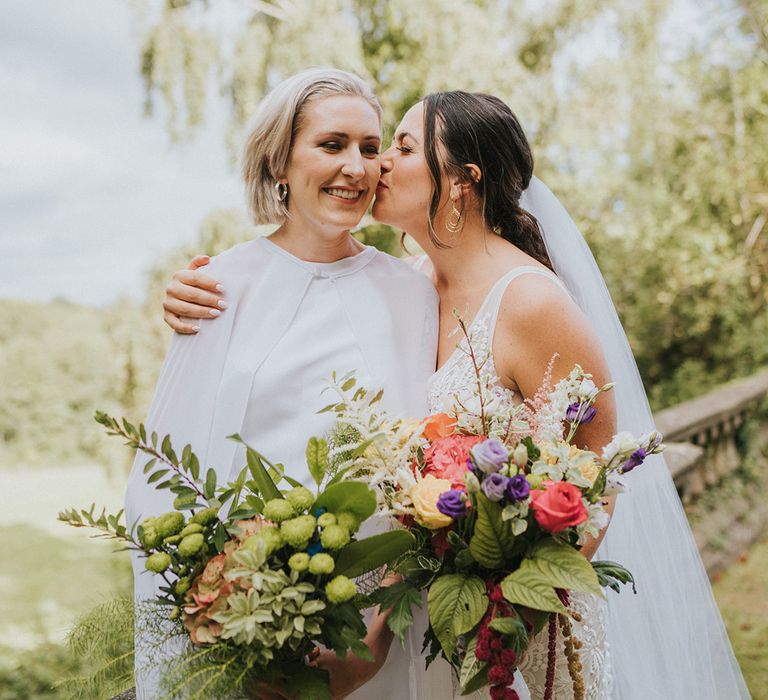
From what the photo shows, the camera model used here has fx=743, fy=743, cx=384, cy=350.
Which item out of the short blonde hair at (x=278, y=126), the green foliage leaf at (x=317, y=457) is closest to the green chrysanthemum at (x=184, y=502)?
the green foliage leaf at (x=317, y=457)

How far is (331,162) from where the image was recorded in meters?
2.14

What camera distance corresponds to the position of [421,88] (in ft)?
29.2

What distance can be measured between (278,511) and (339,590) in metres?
0.18

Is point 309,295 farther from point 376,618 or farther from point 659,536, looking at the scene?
point 659,536

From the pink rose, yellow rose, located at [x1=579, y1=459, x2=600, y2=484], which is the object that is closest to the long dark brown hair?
the pink rose

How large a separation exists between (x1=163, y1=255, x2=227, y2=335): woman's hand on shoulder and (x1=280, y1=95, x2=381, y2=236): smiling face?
378mm

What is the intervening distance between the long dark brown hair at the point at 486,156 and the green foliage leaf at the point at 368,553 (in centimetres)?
118

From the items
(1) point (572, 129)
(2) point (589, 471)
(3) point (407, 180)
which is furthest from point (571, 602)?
(1) point (572, 129)

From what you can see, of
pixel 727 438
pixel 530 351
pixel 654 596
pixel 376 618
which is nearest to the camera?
pixel 376 618

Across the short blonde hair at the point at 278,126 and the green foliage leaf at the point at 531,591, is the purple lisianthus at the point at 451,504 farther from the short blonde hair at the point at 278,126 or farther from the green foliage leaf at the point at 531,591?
the short blonde hair at the point at 278,126

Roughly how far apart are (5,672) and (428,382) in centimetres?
485

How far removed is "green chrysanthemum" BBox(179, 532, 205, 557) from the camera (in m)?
1.36

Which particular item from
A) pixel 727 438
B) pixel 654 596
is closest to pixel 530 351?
pixel 654 596

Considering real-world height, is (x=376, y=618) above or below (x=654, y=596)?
above
